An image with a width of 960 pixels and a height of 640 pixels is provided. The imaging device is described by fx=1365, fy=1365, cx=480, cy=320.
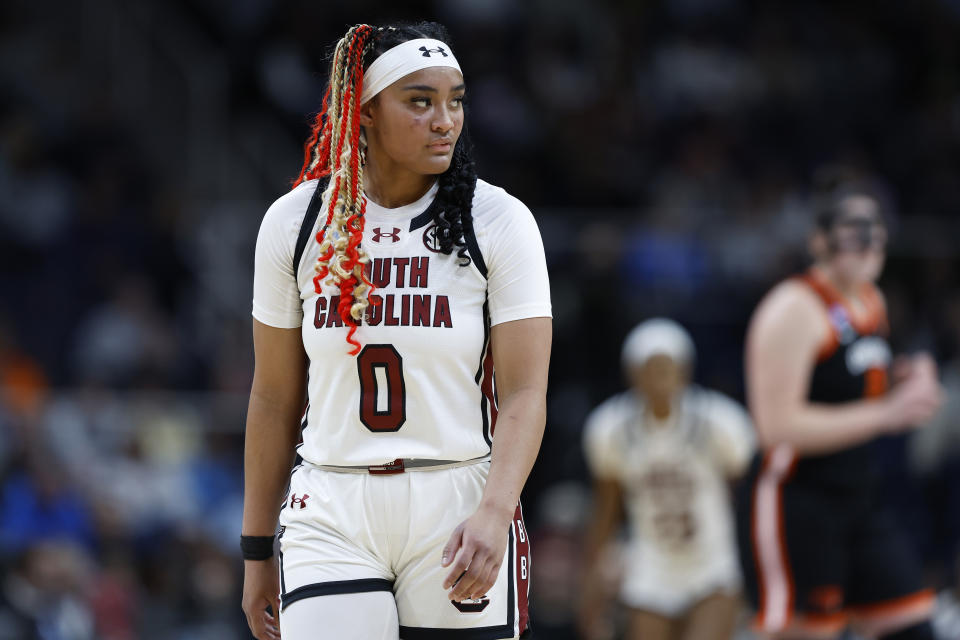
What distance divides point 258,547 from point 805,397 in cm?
289

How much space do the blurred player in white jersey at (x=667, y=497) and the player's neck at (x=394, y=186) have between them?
177 inches

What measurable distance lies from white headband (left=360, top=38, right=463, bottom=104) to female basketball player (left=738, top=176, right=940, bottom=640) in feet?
8.85

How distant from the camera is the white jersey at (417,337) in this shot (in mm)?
3715

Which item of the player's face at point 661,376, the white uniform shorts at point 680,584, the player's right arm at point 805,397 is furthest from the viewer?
the player's face at point 661,376

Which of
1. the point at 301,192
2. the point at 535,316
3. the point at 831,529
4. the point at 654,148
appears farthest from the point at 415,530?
the point at 654,148

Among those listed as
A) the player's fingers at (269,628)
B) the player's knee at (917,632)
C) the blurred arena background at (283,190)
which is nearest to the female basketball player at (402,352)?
the player's fingers at (269,628)

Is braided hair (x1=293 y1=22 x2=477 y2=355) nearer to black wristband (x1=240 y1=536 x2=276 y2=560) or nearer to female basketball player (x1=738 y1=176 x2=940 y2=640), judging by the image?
black wristband (x1=240 y1=536 x2=276 y2=560)

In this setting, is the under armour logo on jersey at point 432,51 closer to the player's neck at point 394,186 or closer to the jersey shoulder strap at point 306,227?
the player's neck at point 394,186

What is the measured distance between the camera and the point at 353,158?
387 cm

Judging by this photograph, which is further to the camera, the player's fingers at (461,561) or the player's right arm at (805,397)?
the player's right arm at (805,397)

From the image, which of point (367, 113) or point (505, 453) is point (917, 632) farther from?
point (367, 113)

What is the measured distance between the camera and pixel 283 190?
1444 cm

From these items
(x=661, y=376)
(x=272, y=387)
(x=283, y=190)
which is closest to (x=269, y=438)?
(x=272, y=387)

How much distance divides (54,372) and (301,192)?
8.91m
